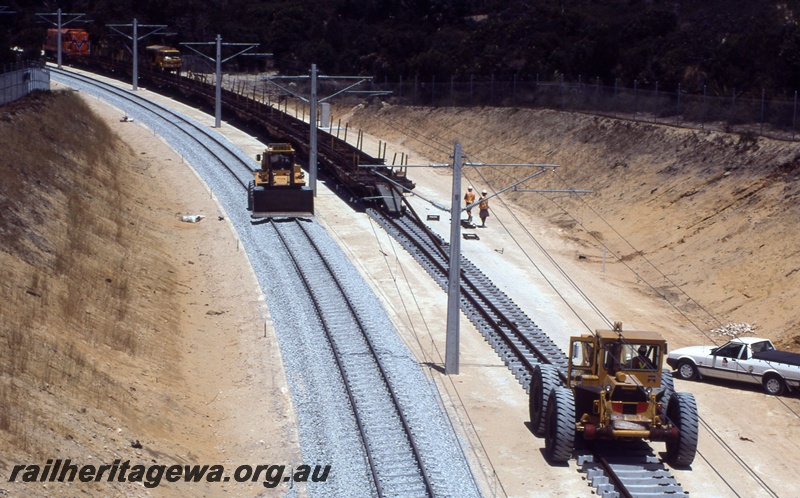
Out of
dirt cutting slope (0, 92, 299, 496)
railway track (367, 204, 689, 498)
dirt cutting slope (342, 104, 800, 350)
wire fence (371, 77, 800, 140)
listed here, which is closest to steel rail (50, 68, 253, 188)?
dirt cutting slope (0, 92, 299, 496)

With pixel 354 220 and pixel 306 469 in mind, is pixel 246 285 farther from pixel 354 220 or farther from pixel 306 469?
pixel 306 469

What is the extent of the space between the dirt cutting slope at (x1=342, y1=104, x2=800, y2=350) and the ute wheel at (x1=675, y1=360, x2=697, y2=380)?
4401 millimetres

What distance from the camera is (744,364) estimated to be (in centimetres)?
2720

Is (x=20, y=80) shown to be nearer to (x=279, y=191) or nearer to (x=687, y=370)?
(x=279, y=191)

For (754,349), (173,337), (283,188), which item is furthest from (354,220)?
(754,349)

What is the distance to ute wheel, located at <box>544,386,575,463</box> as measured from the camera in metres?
19.7

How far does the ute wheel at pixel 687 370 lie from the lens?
28000mm

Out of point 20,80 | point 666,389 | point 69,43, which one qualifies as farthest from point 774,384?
point 69,43

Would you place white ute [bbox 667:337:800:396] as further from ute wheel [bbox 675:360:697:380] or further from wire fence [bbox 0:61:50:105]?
wire fence [bbox 0:61:50:105]

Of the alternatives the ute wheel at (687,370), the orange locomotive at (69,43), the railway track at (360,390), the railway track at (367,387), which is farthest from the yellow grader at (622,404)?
the orange locomotive at (69,43)

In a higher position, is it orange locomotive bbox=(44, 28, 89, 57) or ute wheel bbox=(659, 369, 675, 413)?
orange locomotive bbox=(44, 28, 89, 57)

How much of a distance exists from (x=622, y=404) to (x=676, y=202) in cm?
2641

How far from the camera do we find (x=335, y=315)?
98.5 ft

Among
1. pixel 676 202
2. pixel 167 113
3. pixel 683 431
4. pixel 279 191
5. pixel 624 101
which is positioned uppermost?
pixel 624 101
